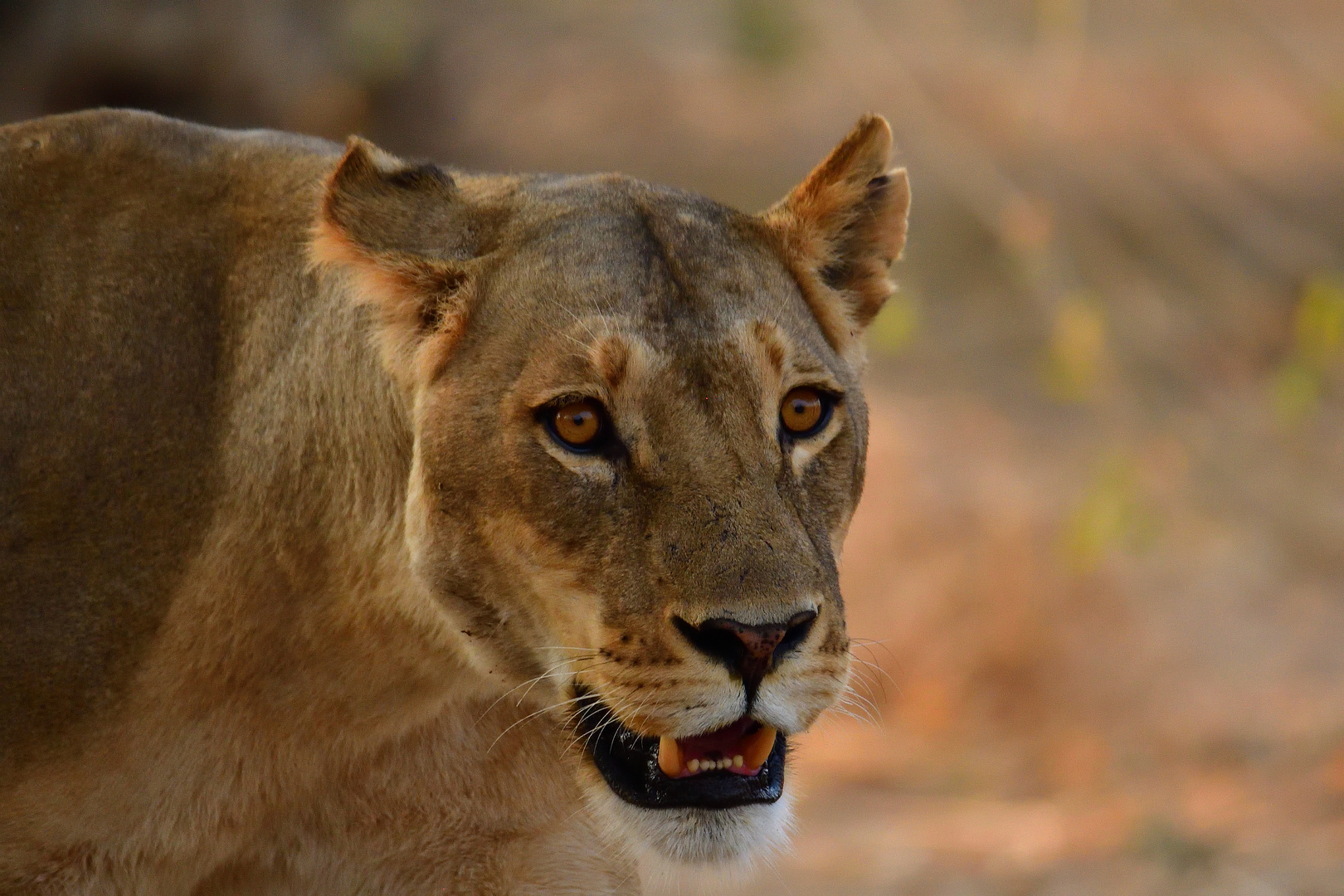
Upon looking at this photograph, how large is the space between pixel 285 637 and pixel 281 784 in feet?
0.93

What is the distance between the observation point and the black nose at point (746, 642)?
252 centimetres

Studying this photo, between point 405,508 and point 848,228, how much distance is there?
1.01 metres

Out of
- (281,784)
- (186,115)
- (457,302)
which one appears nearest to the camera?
(457,302)

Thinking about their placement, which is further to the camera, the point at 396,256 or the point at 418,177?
the point at 418,177

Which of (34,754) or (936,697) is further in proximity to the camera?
(936,697)

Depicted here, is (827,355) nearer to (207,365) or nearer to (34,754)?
(207,365)

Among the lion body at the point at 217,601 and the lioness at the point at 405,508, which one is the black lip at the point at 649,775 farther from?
the lion body at the point at 217,601

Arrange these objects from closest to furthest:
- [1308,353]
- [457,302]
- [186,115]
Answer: [457,302], [1308,353], [186,115]

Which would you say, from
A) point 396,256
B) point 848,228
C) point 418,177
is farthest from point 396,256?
point 848,228

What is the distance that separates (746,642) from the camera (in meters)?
2.52

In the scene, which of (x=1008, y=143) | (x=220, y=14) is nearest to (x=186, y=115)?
(x=220, y=14)

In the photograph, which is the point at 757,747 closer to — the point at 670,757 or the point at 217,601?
the point at 670,757

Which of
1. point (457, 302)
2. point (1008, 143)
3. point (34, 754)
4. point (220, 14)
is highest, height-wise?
point (1008, 143)

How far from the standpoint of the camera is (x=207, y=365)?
3234 mm
